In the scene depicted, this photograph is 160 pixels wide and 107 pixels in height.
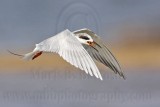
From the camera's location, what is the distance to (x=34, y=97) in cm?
447

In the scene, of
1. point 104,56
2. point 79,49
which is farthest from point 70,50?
point 104,56

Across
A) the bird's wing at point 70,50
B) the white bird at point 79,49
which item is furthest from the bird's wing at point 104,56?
the bird's wing at point 70,50

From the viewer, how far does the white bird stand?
2906 millimetres

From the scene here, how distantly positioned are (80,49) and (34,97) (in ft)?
4.96

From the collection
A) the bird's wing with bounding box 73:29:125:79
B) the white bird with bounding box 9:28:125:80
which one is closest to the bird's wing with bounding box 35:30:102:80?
the white bird with bounding box 9:28:125:80

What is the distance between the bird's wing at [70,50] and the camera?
2.89m

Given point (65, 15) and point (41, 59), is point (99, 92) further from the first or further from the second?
point (41, 59)

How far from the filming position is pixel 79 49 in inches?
118

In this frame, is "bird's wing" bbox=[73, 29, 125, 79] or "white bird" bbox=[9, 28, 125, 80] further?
"bird's wing" bbox=[73, 29, 125, 79]

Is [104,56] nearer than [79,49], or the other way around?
[79,49]

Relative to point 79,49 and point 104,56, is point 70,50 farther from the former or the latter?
point 104,56

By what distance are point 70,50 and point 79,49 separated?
0.12ft

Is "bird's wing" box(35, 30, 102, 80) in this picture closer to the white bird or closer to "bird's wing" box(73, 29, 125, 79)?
the white bird

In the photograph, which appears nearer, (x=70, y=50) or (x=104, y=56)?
(x=70, y=50)
